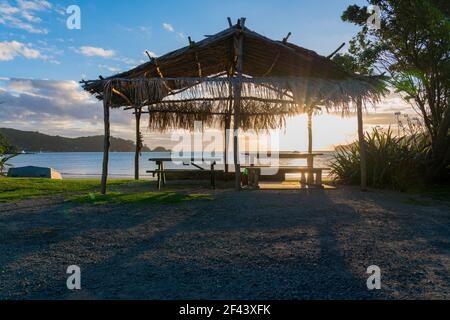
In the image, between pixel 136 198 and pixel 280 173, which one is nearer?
pixel 136 198

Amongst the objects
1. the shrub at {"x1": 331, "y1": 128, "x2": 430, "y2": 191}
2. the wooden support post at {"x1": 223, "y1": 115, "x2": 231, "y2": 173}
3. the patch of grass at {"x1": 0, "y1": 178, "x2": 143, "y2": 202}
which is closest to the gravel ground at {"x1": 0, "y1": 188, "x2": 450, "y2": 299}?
the patch of grass at {"x1": 0, "y1": 178, "x2": 143, "y2": 202}

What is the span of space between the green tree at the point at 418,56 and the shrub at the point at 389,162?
0.35 metres

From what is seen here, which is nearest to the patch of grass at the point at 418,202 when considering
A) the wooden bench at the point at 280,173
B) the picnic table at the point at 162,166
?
the wooden bench at the point at 280,173

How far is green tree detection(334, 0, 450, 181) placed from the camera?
9734mm

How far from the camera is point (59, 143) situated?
12900cm

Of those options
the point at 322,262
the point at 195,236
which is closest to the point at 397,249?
the point at 322,262

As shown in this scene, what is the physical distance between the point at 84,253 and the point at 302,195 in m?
5.61

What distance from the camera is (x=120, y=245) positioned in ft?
14.1

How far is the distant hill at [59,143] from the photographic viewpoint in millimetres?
101656

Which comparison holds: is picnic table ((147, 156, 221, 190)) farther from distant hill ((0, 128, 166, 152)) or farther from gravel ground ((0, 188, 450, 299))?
distant hill ((0, 128, 166, 152))

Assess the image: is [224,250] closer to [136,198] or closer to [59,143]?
[136,198]

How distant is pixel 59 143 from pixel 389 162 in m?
133

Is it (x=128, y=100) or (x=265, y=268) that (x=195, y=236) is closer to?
(x=265, y=268)

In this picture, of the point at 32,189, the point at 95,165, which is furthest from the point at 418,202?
the point at 95,165
